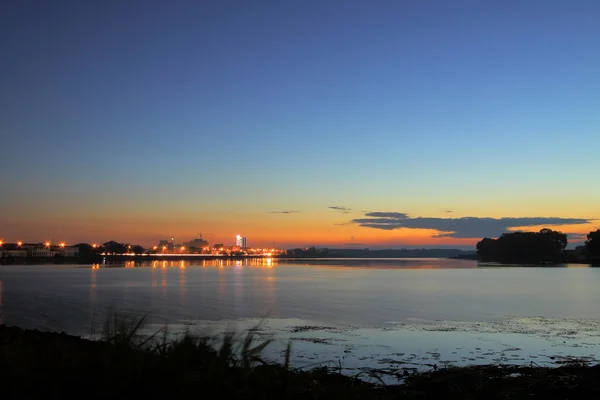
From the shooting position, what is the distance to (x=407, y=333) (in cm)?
2220

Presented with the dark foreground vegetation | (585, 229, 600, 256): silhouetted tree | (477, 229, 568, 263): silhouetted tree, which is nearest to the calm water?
the dark foreground vegetation

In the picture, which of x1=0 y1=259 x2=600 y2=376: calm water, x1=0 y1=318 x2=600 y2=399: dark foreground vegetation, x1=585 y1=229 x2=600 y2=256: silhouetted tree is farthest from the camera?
x1=585 y1=229 x2=600 y2=256: silhouetted tree

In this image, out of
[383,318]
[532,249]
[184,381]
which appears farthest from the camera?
[532,249]

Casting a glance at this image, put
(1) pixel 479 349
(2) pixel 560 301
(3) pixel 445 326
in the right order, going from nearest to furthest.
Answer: (1) pixel 479 349 < (3) pixel 445 326 < (2) pixel 560 301

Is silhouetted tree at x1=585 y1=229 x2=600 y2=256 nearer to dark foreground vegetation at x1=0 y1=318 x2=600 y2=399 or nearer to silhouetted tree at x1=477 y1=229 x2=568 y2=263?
silhouetted tree at x1=477 y1=229 x2=568 y2=263

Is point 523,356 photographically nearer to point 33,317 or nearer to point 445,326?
point 445,326

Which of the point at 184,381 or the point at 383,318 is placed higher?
the point at 184,381

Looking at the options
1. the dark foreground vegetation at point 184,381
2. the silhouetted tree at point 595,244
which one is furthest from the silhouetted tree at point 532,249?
the dark foreground vegetation at point 184,381

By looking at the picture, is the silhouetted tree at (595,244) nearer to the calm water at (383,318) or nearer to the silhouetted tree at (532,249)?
the silhouetted tree at (532,249)

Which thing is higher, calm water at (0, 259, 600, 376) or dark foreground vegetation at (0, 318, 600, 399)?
dark foreground vegetation at (0, 318, 600, 399)

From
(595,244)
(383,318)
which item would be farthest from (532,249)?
(383,318)

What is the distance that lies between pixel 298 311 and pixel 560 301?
19802mm

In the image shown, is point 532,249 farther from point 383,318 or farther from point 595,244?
point 383,318

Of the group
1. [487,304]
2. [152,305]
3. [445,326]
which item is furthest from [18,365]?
[487,304]
